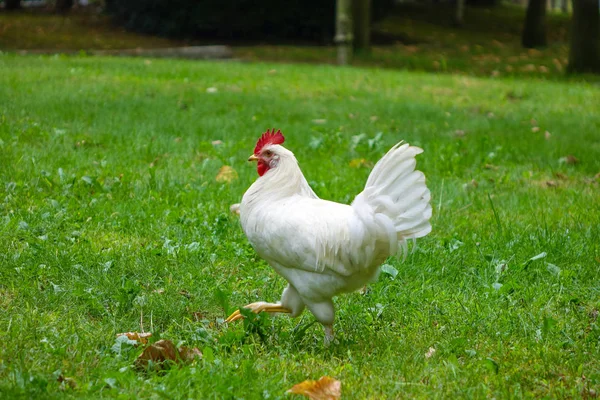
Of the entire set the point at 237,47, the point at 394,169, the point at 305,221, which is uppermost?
the point at 394,169

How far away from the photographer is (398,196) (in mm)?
3381

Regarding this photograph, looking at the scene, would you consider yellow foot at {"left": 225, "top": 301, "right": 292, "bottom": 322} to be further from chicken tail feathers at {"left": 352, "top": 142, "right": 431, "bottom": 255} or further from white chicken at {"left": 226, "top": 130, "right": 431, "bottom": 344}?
chicken tail feathers at {"left": 352, "top": 142, "right": 431, "bottom": 255}

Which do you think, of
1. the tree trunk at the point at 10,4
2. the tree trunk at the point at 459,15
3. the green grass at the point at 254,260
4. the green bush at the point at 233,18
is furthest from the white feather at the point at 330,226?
the tree trunk at the point at 459,15

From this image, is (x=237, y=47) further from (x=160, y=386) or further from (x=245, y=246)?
(x=160, y=386)

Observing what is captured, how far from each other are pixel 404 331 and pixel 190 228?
1.90 metres

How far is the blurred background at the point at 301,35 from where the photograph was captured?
17.3 m

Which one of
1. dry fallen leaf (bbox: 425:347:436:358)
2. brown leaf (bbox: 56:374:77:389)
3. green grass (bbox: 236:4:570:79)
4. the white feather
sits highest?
the white feather

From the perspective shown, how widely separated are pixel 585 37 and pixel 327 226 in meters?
14.7

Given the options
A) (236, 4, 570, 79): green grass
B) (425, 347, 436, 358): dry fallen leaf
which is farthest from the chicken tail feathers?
(236, 4, 570, 79): green grass

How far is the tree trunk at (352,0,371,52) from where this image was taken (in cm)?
1965

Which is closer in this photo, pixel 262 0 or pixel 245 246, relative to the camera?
pixel 245 246

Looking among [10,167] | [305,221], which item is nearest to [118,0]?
[10,167]

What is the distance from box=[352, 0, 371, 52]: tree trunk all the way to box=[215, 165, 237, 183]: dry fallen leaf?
13507mm

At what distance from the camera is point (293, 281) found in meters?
3.59
